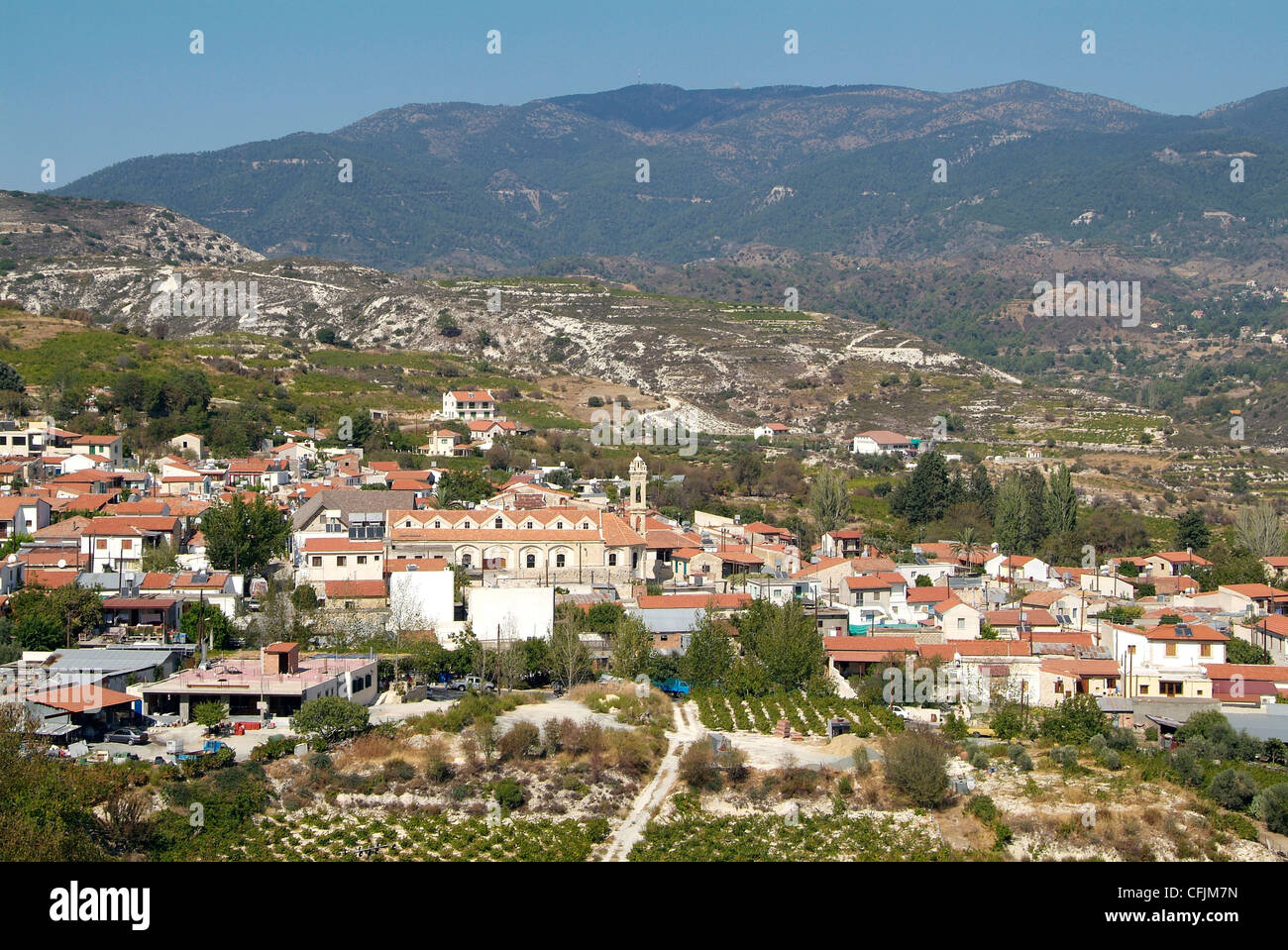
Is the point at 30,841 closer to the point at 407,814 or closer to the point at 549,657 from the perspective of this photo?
the point at 407,814

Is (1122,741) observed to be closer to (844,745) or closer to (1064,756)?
(1064,756)

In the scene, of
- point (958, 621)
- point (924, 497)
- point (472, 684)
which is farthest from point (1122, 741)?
point (924, 497)

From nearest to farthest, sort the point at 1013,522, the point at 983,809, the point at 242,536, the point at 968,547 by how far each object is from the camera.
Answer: the point at 983,809 → the point at 242,536 → the point at 968,547 → the point at 1013,522

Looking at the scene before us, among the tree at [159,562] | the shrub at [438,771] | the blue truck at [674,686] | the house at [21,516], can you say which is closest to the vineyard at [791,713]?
the blue truck at [674,686]

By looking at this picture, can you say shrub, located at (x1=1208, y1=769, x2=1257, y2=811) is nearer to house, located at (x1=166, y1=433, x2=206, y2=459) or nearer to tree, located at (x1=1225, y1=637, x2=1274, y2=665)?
tree, located at (x1=1225, y1=637, x2=1274, y2=665)

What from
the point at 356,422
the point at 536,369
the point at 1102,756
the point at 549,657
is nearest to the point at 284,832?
the point at 549,657

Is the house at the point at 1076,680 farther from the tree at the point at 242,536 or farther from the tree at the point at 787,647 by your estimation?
the tree at the point at 242,536

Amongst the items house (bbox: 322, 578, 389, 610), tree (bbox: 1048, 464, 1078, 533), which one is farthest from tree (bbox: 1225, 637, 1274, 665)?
house (bbox: 322, 578, 389, 610)
